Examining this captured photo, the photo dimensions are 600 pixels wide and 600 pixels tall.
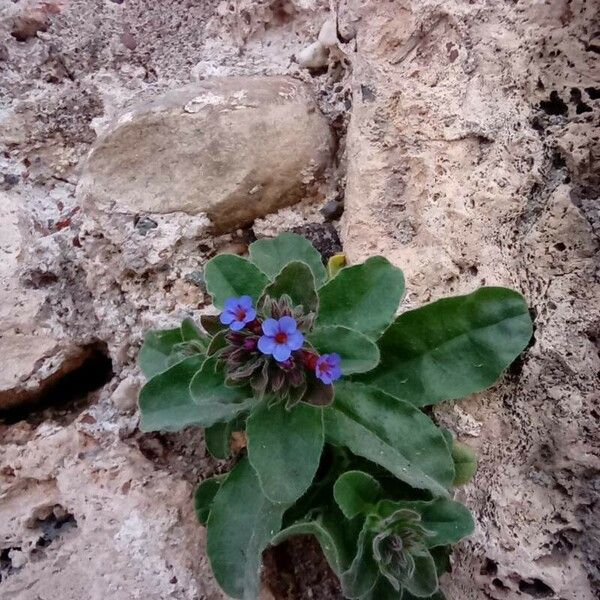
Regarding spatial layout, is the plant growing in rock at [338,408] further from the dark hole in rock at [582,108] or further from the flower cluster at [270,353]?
the dark hole in rock at [582,108]

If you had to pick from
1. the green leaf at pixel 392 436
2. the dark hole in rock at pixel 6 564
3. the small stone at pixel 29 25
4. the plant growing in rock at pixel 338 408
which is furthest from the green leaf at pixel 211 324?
the small stone at pixel 29 25

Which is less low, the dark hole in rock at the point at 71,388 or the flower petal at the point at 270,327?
the flower petal at the point at 270,327

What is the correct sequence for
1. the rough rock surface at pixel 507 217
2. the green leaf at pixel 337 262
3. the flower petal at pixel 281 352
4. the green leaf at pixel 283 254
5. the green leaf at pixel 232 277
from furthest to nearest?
1. the green leaf at pixel 337 262
2. the green leaf at pixel 283 254
3. the green leaf at pixel 232 277
4. the rough rock surface at pixel 507 217
5. the flower petal at pixel 281 352

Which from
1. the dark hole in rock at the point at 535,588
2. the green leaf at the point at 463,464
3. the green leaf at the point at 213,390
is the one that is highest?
the green leaf at the point at 213,390

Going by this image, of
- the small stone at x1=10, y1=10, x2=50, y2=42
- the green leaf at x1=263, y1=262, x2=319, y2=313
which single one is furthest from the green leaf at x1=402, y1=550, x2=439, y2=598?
the small stone at x1=10, y1=10, x2=50, y2=42

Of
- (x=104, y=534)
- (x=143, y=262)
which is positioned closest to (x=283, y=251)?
(x=143, y=262)

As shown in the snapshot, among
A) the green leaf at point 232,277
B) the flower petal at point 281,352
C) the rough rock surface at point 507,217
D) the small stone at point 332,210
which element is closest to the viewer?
the flower petal at point 281,352

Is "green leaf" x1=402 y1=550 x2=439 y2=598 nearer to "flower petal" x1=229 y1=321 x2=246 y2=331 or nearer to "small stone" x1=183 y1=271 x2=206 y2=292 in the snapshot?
"flower petal" x1=229 y1=321 x2=246 y2=331
